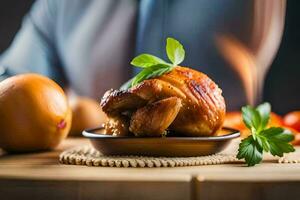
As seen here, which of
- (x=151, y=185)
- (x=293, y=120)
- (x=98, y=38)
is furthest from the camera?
(x=98, y=38)

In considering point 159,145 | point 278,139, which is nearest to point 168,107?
point 159,145

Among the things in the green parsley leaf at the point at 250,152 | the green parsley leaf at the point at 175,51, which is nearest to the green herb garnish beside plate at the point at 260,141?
the green parsley leaf at the point at 250,152

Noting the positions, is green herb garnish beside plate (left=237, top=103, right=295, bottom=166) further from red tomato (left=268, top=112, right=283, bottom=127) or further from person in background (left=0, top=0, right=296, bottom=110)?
person in background (left=0, top=0, right=296, bottom=110)

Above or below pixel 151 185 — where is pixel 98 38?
above

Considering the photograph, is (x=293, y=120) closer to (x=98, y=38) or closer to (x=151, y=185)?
(x=98, y=38)

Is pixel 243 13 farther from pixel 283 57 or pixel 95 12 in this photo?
pixel 95 12

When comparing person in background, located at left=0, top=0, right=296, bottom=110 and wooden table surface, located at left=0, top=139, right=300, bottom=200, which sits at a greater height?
person in background, located at left=0, top=0, right=296, bottom=110

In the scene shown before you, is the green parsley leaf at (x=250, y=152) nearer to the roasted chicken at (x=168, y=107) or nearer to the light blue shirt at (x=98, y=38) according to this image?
the roasted chicken at (x=168, y=107)

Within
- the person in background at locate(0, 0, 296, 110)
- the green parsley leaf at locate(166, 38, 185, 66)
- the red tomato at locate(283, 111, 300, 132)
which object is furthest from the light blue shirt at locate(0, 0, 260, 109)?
the green parsley leaf at locate(166, 38, 185, 66)
